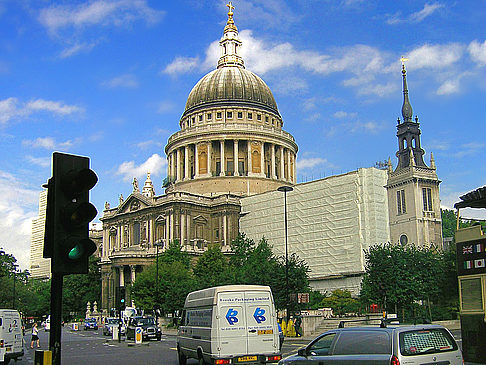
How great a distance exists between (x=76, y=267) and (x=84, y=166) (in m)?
1.37

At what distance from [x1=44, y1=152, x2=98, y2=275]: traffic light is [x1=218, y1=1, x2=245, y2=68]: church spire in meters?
112

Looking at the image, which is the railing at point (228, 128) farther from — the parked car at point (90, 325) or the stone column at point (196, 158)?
the parked car at point (90, 325)

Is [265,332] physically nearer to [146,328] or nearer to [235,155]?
[146,328]

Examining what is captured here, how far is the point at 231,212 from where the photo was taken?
96.1 m

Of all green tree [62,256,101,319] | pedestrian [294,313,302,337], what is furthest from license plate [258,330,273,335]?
green tree [62,256,101,319]

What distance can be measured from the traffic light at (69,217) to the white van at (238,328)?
43.0ft

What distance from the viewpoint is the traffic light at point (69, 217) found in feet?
26.1

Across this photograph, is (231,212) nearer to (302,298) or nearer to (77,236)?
(302,298)

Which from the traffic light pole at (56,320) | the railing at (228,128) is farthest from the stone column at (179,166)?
the traffic light pole at (56,320)

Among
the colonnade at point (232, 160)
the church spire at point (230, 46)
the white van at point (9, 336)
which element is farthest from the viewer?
the church spire at point (230, 46)

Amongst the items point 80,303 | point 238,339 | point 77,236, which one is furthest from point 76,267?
point 80,303

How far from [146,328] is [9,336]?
19.7 meters

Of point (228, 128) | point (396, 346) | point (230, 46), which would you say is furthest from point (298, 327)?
point (230, 46)

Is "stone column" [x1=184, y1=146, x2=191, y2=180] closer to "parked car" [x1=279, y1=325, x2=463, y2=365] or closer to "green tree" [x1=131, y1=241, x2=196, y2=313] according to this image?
"green tree" [x1=131, y1=241, x2=196, y2=313]
